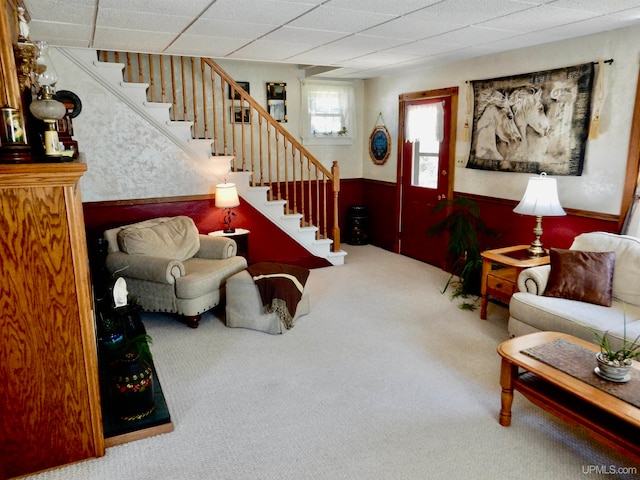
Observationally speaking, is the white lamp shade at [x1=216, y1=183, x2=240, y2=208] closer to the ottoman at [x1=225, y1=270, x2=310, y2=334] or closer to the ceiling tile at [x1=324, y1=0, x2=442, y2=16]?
the ottoman at [x1=225, y1=270, x2=310, y2=334]

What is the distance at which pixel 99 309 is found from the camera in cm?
337

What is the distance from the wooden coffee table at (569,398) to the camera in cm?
211

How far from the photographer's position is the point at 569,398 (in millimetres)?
2457

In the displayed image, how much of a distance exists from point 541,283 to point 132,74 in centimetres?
490

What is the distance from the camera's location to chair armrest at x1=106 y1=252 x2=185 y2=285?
406 cm

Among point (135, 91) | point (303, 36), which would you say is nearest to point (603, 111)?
point (303, 36)

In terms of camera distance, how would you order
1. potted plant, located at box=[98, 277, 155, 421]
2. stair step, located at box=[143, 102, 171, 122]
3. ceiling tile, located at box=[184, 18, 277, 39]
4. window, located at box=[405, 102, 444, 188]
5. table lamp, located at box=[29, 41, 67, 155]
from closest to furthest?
table lamp, located at box=[29, 41, 67, 155] < potted plant, located at box=[98, 277, 155, 421] < ceiling tile, located at box=[184, 18, 277, 39] < stair step, located at box=[143, 102, 171, 122] < window, located at box=[405, 102, 444, 188]

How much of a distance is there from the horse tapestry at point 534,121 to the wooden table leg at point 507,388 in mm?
2333

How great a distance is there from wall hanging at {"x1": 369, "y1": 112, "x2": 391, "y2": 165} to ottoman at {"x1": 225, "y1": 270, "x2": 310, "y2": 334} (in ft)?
11.5

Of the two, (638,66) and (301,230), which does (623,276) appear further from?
(301,230)

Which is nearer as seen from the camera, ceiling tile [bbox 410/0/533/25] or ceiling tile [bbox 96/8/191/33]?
ceiling tile [bbox 410/0/533/25]

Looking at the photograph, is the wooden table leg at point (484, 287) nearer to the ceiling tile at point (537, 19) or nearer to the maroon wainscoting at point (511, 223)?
the maroon wainscoting at point (511, 223)

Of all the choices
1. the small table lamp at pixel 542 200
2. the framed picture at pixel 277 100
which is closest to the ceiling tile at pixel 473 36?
the small table lamp at pixel 542 200

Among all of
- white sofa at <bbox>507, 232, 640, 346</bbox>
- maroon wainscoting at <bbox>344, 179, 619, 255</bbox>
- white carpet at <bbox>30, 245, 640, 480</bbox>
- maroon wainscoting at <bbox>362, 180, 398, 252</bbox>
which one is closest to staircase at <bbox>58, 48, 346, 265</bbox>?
maroon wainscoting at <bbox>362, 180, 398, 252</bbox>
